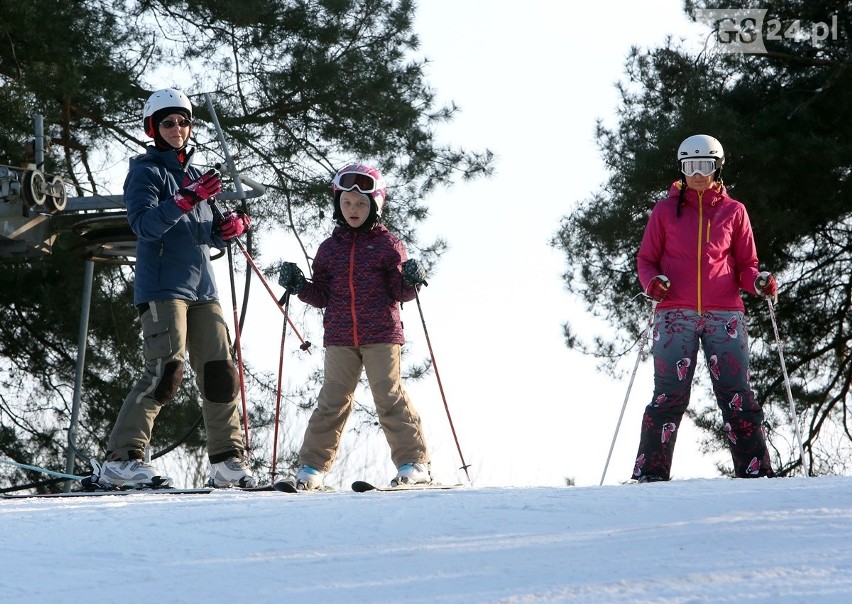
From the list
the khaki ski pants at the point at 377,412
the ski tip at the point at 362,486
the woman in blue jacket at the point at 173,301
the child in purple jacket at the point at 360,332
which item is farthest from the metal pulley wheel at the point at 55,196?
the ski tip at the point at 362,486

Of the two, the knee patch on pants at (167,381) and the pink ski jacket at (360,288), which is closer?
the knee patch on pants at (167,381)

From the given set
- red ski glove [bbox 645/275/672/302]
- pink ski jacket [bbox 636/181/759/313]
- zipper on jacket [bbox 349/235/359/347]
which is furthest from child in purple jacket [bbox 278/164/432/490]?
pink ski jacket [bbox 636/181/759/313]

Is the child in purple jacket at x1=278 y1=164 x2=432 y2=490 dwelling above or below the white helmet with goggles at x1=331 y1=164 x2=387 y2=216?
below

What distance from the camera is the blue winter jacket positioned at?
17.9 feet

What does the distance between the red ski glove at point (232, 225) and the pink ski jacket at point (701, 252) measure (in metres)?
1.69

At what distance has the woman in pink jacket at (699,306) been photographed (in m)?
5.77

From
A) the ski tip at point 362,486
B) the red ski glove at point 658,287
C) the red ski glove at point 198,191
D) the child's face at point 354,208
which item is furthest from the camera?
the child's face at point 354,208

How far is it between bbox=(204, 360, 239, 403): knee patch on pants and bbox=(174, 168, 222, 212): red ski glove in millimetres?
678

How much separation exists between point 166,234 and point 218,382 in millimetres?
639

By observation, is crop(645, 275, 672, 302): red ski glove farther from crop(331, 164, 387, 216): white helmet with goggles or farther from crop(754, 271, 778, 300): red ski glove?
crop(331, 164, 387, 216): white helmet with goggles

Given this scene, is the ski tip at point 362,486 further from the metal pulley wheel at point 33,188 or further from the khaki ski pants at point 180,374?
the metal pulley wheel at point 33,188

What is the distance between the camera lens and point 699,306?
5.77 m

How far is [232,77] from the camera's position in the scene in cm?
1051

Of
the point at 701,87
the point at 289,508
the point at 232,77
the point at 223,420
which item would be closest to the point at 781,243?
the point at 701,87
